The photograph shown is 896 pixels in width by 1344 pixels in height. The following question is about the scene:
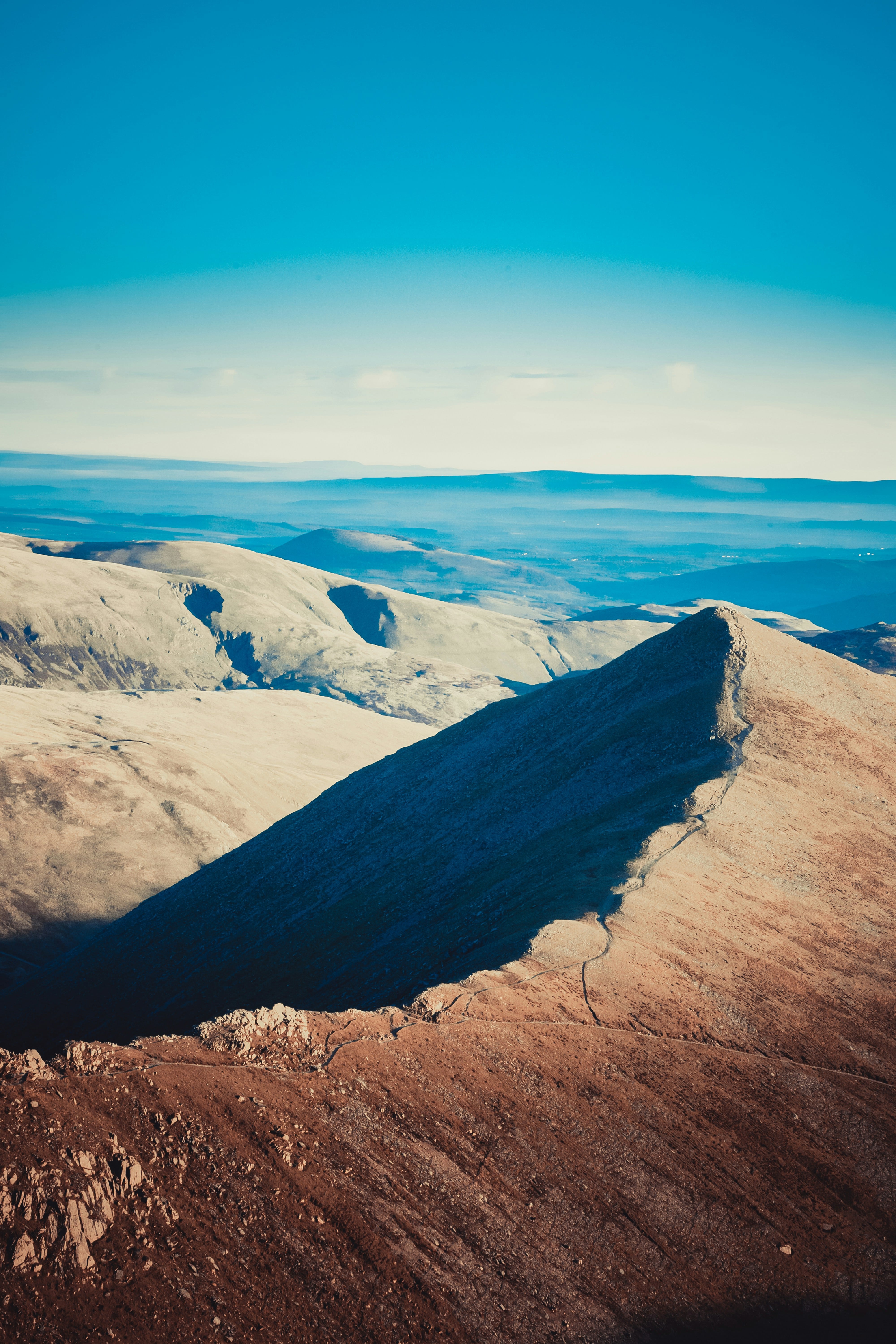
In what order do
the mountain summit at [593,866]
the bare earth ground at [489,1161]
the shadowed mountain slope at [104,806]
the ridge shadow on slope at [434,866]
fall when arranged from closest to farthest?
the bare earth ground at [489,1161]
the mountain summit at [593,866]
the ridge shadow on slope at [434,866]
the shadowed mountain slope at [104,806]

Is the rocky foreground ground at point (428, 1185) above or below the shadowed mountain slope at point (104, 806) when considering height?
above

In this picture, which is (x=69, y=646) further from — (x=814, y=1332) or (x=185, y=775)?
(x=814, y=1332)

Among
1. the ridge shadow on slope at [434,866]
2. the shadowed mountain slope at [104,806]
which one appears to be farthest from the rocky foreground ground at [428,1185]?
the shadowed mountain slope at [104,806]

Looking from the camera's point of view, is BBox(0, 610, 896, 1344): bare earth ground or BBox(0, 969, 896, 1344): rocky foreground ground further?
BBox(0, 610, 896, 1344): bare earth ground

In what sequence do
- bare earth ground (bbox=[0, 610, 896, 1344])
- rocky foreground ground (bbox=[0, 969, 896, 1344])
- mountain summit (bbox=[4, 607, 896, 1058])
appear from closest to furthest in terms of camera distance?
rocky foreground ground (bbox=[0, 969, 896, 1344])
bare earth ground (bbox=[0, 610, 896, 1344])
mountain summit (bbox=[4, 607, 896, 1058])

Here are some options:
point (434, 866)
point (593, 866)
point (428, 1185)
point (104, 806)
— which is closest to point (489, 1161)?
point (428, 1185)

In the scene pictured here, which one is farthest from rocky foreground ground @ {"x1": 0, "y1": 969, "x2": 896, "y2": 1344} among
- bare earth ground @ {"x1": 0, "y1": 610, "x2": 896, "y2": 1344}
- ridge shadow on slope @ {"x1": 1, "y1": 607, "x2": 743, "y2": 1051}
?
ridge shadow on slope @ {"x1": 1, "y1": 607, "x2": 743, "y2": 1051}

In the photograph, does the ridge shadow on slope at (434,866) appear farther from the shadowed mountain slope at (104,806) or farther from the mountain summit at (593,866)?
the shadowed mountain slope at (104,806)

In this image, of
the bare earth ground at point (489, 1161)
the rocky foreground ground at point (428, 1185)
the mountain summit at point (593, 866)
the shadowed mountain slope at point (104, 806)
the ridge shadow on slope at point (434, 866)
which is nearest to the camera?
the rocky foreground ground at point (428, 1185)

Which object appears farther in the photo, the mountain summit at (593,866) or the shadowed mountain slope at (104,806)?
the shadowed mountain slope at (104,806)

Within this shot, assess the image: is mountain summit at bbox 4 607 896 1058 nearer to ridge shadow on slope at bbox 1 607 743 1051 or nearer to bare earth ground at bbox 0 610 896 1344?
ridge shadow on slope at bbox 1 607 743 1051
